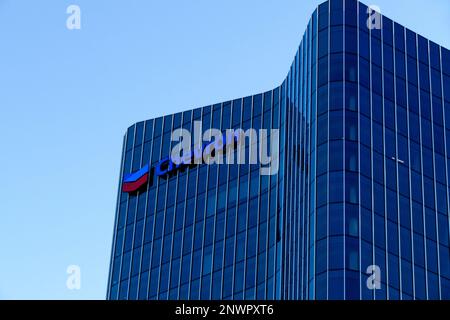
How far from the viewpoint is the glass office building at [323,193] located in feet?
302

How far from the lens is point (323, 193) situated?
93375mm

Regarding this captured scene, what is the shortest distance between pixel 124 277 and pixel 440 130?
35419 mm

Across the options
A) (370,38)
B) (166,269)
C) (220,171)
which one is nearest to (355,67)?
(370,38)

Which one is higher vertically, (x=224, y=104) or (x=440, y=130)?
(x=224, y=104)

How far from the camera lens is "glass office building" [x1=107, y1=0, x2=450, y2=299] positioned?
9212 cm

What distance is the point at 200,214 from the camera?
115 m

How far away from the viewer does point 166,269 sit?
114562 mm
